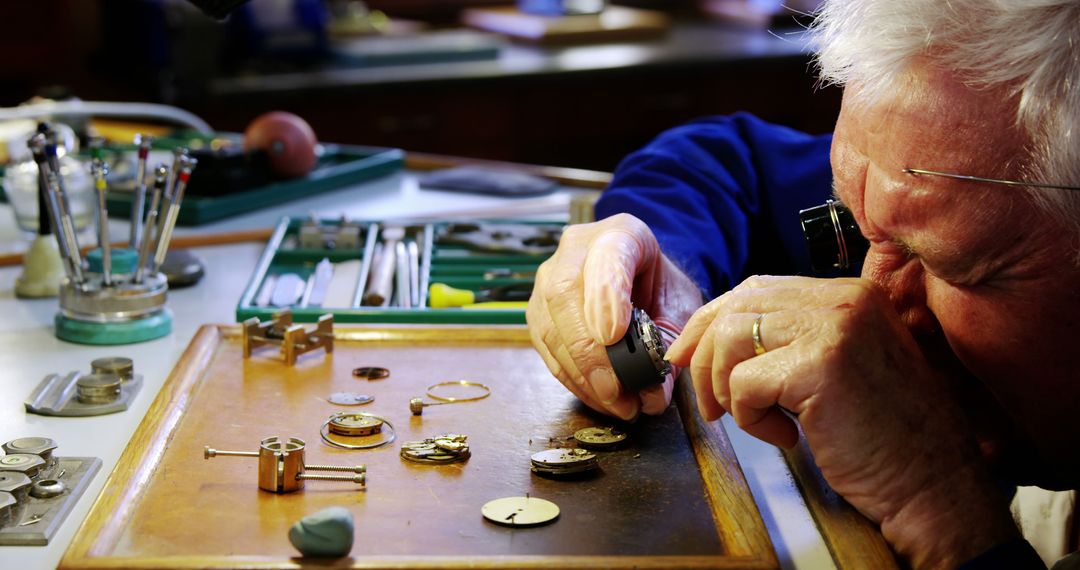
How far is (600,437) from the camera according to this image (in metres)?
1.12

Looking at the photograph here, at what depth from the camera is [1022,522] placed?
4.81 ft

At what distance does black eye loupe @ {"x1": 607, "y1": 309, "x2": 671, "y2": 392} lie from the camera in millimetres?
1131

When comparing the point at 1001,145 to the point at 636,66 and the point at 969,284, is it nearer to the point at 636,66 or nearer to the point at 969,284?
the point at 969,284

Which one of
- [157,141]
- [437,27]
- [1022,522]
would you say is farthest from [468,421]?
[437,27]

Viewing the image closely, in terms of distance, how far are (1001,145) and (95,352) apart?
102cm

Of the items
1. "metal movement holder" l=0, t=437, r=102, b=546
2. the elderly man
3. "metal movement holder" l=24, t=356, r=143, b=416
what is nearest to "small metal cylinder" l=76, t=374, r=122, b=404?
"metal movement holder" l=24, t=356, r=143, b=416

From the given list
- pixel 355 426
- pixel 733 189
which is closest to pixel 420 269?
pixel 733 189

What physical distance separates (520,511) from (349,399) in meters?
0.31

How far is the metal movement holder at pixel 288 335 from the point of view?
1316 mm

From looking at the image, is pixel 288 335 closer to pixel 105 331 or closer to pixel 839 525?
pixel 105 331

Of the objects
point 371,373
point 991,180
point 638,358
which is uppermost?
point 991,180

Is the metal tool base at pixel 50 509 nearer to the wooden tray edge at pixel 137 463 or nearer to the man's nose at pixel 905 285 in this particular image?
the wooden tray edge at pixel 137 463

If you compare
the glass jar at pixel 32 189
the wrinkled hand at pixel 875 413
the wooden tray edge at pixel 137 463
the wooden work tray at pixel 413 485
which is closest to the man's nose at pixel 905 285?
the wrinkled hand at pixel 875 413

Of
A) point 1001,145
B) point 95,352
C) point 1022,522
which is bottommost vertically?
point 1022,522
